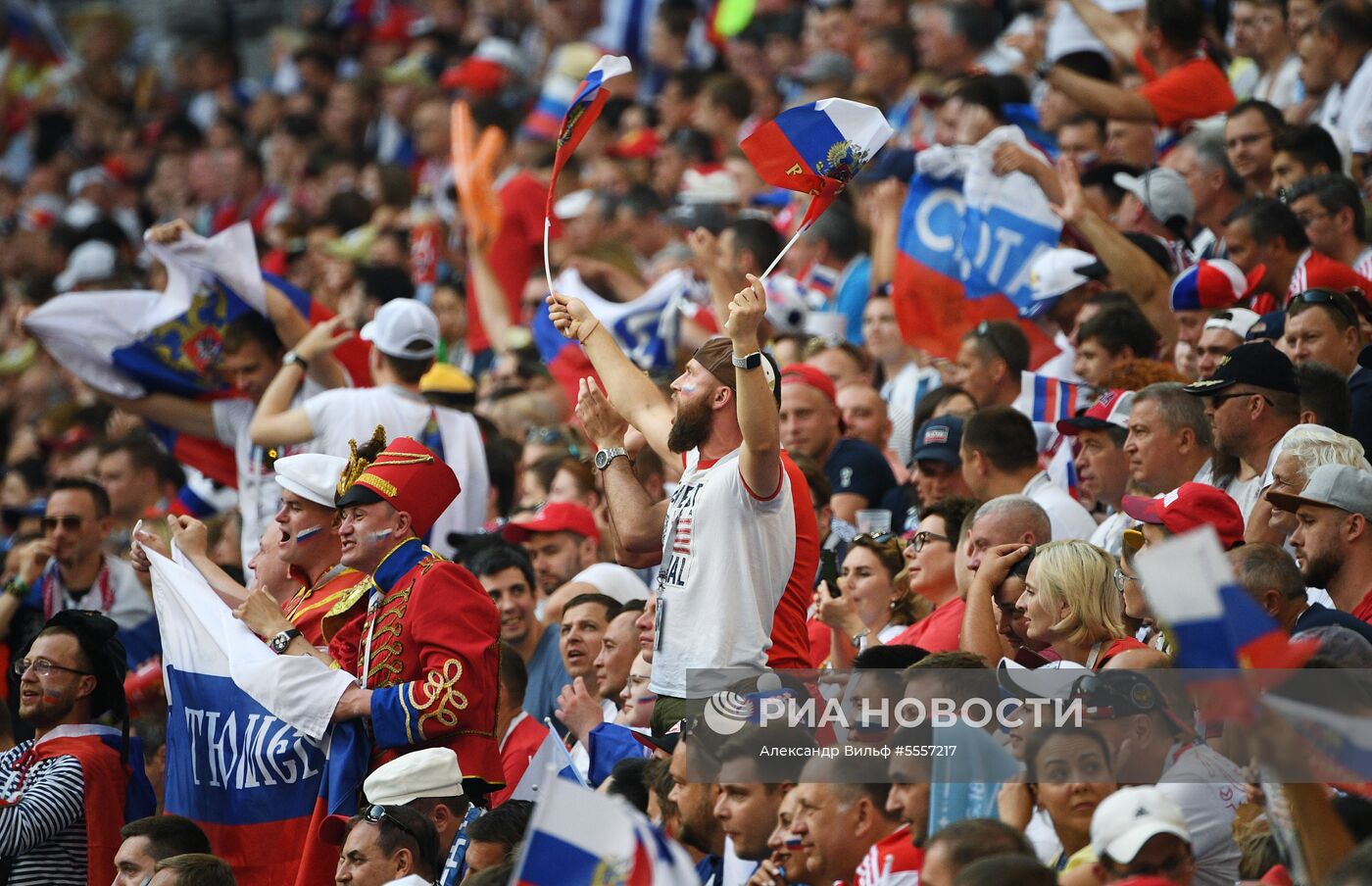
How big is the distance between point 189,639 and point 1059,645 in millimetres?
2984

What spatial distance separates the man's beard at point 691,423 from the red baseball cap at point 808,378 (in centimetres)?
274

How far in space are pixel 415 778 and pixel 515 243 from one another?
7.87 meters

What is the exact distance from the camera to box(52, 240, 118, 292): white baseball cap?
52.4ft

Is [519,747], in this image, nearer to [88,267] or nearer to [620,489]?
[620,489]

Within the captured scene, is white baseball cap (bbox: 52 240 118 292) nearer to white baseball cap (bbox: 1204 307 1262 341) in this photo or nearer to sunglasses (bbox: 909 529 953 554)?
sunglasses (bbox: 909 529 953 554)

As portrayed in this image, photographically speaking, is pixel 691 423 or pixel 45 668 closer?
pixel 691 423

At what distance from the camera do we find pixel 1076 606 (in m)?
6.20

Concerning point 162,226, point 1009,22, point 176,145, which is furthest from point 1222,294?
point 176,145

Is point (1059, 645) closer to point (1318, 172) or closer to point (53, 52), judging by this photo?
point (1318, 172)

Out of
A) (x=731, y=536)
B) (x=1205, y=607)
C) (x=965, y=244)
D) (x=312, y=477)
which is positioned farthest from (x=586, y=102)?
(x=1205, y=607)

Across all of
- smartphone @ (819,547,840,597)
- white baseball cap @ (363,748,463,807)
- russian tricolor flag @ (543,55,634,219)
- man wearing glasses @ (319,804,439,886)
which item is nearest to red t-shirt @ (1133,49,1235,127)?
smartphone @ (819,547,840,597)

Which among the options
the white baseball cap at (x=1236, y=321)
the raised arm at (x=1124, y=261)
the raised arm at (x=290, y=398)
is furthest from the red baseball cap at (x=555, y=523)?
the white baseball cap at (x=1236, y=321)

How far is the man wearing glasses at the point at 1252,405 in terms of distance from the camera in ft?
23.7

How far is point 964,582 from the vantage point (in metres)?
7.12
